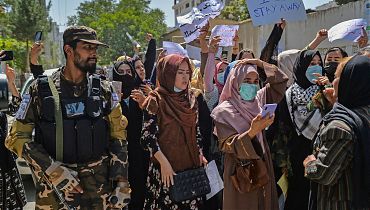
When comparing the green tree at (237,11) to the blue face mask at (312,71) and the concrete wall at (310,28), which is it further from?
the blue face mask at (312,71)

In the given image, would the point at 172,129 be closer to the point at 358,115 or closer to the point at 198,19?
the point at 358,115

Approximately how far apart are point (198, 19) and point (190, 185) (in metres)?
2.87

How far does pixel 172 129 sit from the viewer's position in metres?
3.47

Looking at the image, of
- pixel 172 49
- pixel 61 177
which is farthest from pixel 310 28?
pixel 61 177

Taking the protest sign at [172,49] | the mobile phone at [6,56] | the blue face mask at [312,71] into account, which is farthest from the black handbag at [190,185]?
the mobile phone at [6,56]

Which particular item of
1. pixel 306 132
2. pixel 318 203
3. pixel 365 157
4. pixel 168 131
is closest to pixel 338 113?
pixel 365 157

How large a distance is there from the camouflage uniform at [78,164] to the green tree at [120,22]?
29.6 metres

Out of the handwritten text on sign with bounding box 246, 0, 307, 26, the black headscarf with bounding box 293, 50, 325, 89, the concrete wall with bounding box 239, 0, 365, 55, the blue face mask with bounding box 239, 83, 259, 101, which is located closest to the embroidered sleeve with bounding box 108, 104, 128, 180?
the blue face mask with bounding box 239, 83, 259, 101

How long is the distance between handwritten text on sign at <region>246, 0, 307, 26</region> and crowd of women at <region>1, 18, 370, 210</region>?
0.40ft

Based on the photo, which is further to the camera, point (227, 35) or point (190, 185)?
point (227, 35)

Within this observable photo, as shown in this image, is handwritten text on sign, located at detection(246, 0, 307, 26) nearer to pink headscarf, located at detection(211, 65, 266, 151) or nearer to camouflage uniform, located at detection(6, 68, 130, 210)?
pink headscarf, located at detection(211, 65, 266, 151)

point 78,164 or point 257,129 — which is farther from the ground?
point 257,129

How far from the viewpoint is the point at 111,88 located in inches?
124

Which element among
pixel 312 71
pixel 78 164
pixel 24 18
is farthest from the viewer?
pixel 24 18
